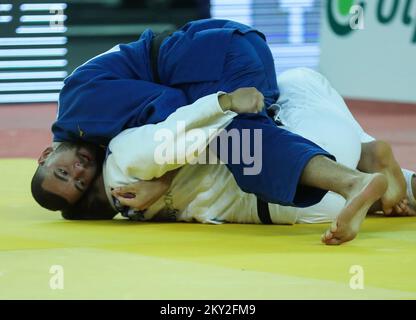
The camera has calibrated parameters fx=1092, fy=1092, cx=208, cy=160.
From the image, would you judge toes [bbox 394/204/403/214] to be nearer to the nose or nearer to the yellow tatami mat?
the yellow tatami mat

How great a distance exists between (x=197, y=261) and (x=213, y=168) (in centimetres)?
74

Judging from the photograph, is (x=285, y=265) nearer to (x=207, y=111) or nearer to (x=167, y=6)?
(x=207, y=111)

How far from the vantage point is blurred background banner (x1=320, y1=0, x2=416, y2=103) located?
8.44 meters

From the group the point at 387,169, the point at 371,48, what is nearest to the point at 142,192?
the point at 387,169

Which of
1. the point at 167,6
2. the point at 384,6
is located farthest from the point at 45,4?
the point at 384,6

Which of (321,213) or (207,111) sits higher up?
(207,111)

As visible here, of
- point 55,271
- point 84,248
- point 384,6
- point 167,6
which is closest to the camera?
point 55,271

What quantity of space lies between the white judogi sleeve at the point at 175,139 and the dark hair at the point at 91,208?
0.33 m

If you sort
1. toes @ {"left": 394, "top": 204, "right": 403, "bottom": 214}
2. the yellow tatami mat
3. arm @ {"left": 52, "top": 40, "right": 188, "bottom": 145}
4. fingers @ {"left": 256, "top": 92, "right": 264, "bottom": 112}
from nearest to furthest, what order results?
the yellow tatami mat → fingers @ {"left": 256, "top": 92, "right": 264, "bottom": 112} → arm @ {"left": 52, "top": 40, "right": 188, "bottom": 145} → toes @ {"left": 394, "top": 204, "right": 403, "bottom": 214}

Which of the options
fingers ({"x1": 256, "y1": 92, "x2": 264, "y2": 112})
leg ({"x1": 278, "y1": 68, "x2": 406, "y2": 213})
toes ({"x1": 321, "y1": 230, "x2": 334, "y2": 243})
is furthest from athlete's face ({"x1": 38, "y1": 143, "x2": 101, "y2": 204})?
toes ({"x1": 321, "y1": 230, "x2": 334, "y2": 243})

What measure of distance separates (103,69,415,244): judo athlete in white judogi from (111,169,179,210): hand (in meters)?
0.01

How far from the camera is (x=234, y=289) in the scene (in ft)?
9.88

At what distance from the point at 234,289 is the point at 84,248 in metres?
0.80

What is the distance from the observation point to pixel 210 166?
4113 mm
